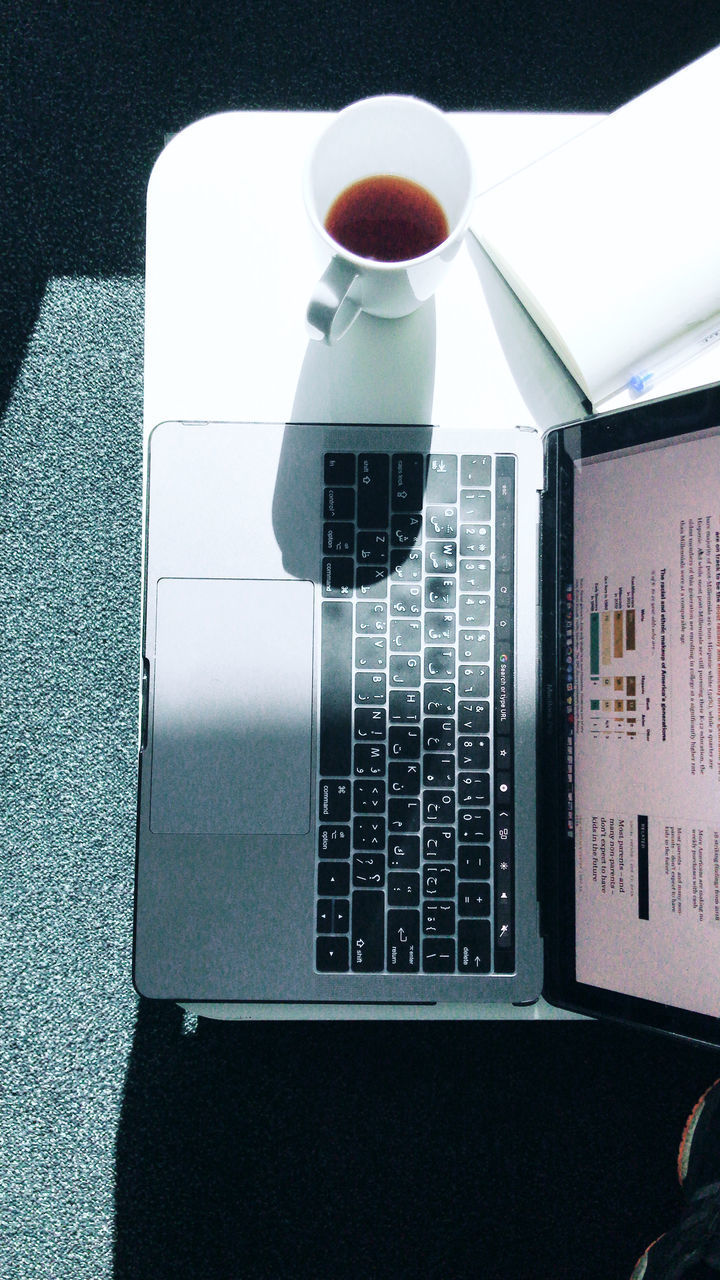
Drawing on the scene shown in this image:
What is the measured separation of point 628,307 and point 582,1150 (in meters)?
0.95

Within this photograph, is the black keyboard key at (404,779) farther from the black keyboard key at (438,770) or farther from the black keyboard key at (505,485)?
the black keyboard key at (505,485)

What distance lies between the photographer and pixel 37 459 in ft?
3.64

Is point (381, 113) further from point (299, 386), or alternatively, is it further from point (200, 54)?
point (200, 54)

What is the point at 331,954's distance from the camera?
0.62 m

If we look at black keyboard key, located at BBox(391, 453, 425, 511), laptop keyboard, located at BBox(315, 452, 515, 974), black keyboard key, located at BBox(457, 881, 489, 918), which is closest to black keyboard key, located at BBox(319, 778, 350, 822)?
laptop keyboard, located at BBox(315, 452, 515, 974)

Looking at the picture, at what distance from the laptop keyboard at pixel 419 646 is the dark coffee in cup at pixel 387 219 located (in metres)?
0.14

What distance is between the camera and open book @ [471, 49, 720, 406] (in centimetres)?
58

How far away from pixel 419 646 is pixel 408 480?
0.40ft

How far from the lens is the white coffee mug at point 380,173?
0.53m

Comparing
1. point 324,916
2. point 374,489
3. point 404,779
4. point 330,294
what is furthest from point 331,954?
point 330,294

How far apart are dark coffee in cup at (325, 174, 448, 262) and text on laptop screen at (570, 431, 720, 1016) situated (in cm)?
19

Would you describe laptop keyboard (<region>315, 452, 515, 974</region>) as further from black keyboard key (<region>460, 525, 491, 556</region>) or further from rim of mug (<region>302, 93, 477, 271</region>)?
rim of mug (<region>302, 93, 477, 271</region>)

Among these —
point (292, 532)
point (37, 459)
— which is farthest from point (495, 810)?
point (37, 459)

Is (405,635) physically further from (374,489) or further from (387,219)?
(387,219)
